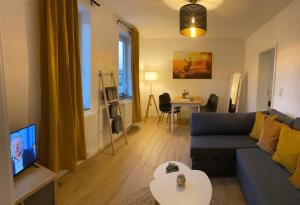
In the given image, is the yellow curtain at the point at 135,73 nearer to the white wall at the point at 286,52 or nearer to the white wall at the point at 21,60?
the white wall at the point at 286,52

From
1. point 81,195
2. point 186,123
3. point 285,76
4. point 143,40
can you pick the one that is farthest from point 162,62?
point 81,195

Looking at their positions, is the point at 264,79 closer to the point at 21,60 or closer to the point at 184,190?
A: the point at 184,190

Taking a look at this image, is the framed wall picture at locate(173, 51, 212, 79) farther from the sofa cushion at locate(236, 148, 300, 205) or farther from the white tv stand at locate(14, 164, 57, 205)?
the white tv stand at locate(14, 164, 57, 205)

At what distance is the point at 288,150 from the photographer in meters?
2.11

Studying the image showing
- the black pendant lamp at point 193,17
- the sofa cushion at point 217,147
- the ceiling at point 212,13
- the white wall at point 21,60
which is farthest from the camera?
the ceiling at point 212,13

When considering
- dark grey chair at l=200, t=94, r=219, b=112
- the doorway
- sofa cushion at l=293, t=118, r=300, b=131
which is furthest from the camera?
dark grey chair at l=200, t=94, r=219, b=112

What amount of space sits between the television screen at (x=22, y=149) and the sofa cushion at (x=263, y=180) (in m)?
2.00

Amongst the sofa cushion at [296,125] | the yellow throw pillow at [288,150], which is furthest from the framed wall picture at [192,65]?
the yellow throw pillow at [288,150]

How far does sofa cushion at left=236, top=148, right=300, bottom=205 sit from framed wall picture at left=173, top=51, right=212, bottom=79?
13.9ft

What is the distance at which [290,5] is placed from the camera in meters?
3.42

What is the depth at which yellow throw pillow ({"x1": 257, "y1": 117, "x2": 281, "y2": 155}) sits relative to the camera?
2537mm

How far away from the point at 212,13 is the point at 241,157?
8.96 ft

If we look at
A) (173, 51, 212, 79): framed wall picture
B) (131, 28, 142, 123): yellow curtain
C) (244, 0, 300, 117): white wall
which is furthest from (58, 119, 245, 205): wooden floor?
(173, 51, 212, 79): framed wall picture

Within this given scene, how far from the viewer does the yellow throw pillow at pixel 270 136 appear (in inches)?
99.9
